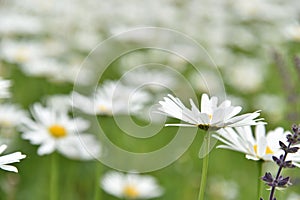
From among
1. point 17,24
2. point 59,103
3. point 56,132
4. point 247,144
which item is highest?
point 17,24

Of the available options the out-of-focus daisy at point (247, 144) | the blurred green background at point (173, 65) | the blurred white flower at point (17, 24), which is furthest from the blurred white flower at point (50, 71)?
the out-of-focus daisy at point (247, 144)

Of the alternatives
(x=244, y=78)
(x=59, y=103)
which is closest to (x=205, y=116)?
(x=59, y=103)

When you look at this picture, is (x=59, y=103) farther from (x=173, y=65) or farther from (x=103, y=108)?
(x=173, y=65)

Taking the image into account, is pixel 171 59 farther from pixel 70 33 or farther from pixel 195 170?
pixel 195 170

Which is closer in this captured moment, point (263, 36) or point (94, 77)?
point (94, 77)

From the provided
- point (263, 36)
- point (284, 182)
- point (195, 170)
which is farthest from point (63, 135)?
point (263, 36)

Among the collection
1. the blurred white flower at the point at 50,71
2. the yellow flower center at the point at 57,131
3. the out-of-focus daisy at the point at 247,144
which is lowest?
the out-of-focus daisy at the point at 247,144

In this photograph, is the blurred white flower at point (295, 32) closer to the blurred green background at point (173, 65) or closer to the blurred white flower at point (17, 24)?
the blurred green background at point (173, 65)
